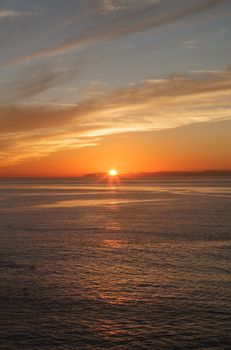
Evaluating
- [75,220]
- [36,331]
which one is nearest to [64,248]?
[36,331]

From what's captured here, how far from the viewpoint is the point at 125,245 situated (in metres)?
23.8

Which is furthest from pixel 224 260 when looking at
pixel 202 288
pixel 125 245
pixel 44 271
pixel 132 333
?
pixel 132 333

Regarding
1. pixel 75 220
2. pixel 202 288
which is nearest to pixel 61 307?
pixel 202 288

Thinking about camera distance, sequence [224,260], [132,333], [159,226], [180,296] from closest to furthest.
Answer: [132,333]
[180,296]
[224,260]
[159,226]

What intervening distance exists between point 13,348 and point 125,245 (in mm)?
13775

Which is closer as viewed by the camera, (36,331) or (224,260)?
(36,331)

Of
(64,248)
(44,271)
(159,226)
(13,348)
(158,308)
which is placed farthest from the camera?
(159,226)

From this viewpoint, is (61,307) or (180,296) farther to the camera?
(180,296)

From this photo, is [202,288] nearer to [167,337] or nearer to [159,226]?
[167,337]

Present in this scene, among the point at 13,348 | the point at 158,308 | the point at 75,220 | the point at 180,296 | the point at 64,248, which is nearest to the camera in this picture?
the point at 13,348

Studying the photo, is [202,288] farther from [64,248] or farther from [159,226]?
[159,226]

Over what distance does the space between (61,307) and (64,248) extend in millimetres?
9693

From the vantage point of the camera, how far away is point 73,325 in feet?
38.8

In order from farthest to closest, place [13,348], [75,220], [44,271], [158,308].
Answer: [75,220] < [44,271] < [158,308] < [13,348]
